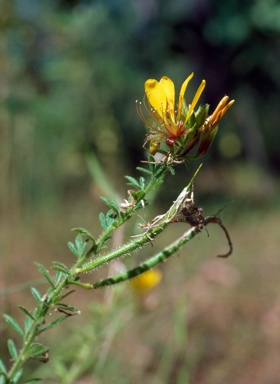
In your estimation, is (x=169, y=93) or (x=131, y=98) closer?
(x=169, y=93)

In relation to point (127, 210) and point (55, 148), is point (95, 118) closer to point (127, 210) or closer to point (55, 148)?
point (55, 148)

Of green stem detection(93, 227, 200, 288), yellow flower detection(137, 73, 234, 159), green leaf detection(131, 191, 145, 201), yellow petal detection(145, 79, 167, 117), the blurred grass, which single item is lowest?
the blurred grass

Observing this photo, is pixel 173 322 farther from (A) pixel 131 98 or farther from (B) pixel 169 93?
(A) pixel 131 98

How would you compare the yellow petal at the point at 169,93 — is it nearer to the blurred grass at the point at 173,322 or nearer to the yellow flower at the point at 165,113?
the yellow flower at the point at 165,113

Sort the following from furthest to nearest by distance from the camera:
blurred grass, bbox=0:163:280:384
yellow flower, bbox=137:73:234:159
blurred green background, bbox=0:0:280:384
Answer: blurred green background, bbox=0:0:280:384 → blurred grass, bbox=0:163:280:384 → yellow flower, bbox=137:73:234:159

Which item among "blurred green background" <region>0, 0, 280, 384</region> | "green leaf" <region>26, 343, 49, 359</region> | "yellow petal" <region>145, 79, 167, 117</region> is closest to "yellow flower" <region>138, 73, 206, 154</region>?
"yellow petal" <region>145, 79, 167, 117</region>

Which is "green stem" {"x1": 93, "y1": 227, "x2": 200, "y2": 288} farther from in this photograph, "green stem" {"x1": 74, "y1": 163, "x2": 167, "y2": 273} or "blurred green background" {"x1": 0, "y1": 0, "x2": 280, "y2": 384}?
"blurred green background" {"x1": 0, "y1": 0, "x2": 280, "y2": 384}

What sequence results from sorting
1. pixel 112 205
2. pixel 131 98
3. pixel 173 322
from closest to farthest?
pixel 112 205
pixel 173 322
pixel 131 98

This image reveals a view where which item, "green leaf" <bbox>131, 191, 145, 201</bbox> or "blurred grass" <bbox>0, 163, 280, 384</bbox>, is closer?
"green leaf" <bbox>131, 191, 145, 201</bbox>

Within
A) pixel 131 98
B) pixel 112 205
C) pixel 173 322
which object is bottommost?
pixel 173 322

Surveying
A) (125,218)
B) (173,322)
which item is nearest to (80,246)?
(125,218)
